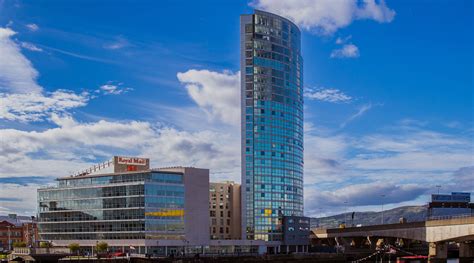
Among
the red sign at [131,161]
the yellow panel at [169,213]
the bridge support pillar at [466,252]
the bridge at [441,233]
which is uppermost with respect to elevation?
the red sign at [131,161]

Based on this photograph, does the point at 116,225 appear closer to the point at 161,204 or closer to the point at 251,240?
the point at 161,204

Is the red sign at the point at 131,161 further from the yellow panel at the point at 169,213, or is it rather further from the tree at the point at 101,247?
the tree at the point at 101,247

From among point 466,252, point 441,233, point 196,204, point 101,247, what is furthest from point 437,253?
point 101,247

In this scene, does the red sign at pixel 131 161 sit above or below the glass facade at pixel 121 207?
above

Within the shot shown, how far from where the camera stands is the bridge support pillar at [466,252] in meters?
155

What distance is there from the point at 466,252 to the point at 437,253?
24.7m

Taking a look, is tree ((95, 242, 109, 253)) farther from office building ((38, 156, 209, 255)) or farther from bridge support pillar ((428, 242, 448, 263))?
bridge support pillar ((428, 242, 448, 263))

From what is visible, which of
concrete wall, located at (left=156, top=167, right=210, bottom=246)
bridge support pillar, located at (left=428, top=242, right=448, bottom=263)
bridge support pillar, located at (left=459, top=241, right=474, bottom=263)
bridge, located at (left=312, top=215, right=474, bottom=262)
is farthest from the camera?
concrete wall, located at (left=156, top=167, right=210, bottom=246)

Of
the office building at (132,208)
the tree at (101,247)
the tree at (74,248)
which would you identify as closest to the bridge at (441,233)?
the office building at (132,208)

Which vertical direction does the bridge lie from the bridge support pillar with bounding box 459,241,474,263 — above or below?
above

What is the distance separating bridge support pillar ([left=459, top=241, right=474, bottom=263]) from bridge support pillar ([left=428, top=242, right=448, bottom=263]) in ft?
50.6

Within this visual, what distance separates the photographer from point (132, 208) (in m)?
164

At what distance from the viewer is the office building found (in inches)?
6432

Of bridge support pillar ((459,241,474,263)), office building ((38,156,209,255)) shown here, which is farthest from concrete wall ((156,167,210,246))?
bridge support pillar ((459,241,474,263))
